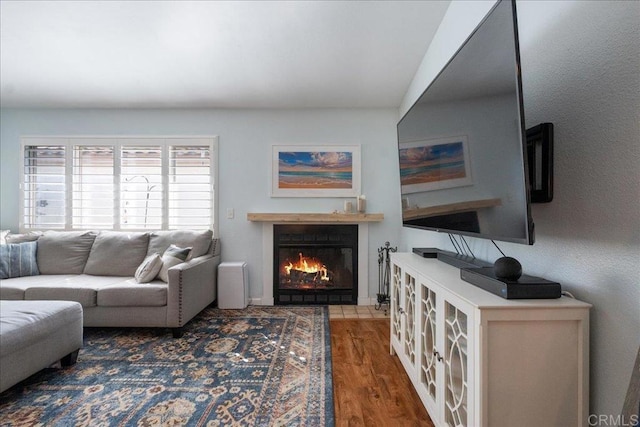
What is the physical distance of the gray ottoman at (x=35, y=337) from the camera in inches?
64.2

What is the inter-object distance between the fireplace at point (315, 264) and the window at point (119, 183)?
0.96 metres

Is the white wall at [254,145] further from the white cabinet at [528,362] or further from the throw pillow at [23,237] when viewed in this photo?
the white cabinet at [528,362]

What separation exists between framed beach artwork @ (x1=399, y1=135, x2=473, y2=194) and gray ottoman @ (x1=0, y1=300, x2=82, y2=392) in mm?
2474

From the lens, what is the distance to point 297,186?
142 inches

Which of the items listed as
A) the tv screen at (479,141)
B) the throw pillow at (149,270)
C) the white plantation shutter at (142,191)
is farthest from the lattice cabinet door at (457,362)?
the white plantation shutter at (142,191)

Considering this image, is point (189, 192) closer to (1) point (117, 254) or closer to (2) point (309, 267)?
(1) point (117, 254)

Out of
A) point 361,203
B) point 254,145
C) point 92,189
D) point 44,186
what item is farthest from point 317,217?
point 44,186

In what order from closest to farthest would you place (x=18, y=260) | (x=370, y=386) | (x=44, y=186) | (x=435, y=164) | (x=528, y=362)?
(x=528, y=362) → (x=435, y=164) → (x=370, y=386) → (x=18, y=260) → (x=44, y=186)

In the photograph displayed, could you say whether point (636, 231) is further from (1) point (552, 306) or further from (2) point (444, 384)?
(2) point (444, 384)

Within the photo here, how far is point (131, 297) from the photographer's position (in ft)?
8.46

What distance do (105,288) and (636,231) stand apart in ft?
10.9

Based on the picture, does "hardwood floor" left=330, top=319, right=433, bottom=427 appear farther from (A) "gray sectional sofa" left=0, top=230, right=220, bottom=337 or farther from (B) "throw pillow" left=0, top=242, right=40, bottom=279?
(B) "throw pillow" left=0, top=242, right=40, bottom=279

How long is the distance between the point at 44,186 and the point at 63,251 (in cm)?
103

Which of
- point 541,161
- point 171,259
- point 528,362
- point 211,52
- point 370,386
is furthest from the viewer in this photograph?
point 171,259
